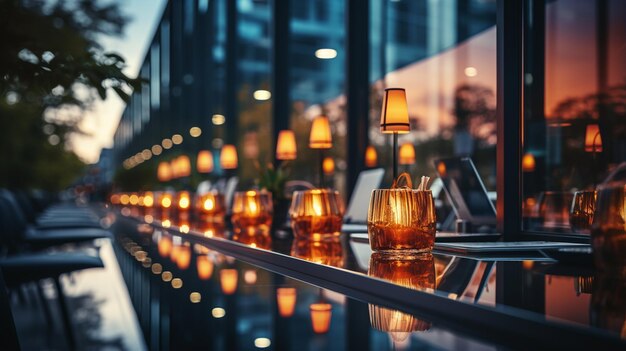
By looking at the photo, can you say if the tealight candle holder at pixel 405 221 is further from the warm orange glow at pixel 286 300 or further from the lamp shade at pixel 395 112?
the lamp shade at pixel 395 112

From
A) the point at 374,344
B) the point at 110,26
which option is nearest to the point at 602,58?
the point at 374,344

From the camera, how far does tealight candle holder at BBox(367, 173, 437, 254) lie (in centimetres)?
118

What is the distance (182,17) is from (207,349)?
1160 centimetres

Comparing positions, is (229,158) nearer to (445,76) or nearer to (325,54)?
Result: (325,54)

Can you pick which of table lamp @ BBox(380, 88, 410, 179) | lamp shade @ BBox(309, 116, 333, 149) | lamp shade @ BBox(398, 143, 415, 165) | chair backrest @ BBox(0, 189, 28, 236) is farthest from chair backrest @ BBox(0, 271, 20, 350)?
lamp shade @ BBox(398, 143, 415, 165)

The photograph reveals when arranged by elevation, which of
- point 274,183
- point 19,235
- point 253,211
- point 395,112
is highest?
point 395,112

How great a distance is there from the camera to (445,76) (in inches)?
356

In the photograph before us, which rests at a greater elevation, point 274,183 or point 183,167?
point 183,167

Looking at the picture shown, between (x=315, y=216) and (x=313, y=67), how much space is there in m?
6.24

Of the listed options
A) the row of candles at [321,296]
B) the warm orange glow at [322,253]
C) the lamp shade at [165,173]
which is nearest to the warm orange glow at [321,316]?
the row of candles at [321,296]

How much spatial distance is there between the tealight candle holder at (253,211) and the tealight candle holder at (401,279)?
48.3 inches

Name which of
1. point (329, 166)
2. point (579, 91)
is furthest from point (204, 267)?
point (579, 91)

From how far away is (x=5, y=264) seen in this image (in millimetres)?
2434

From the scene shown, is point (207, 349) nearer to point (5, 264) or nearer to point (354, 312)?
point (354, 312)
